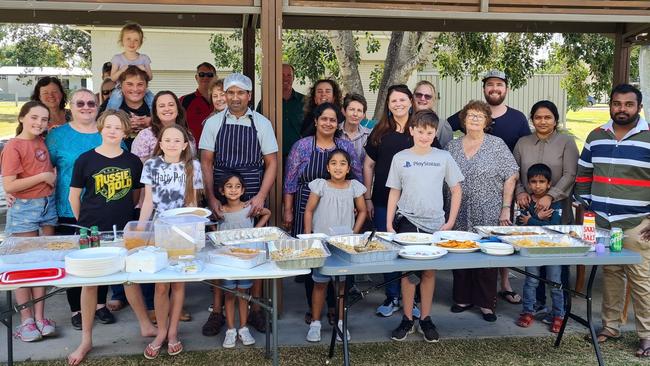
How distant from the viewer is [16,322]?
450 cm

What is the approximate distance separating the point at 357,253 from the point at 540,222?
188cm

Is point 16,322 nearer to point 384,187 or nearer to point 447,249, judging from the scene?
point 384,187

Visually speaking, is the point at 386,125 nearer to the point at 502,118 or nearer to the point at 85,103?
the point at 502,118

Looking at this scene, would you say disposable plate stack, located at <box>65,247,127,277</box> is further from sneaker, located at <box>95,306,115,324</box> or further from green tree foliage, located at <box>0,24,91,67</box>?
green tree foliage, located at <box>0,24,91,67</box>

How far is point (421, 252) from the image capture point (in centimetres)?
352

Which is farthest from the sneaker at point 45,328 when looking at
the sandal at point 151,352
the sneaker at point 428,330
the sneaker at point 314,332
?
the sneaker at point 428,330

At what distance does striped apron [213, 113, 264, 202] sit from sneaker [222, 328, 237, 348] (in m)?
0.94

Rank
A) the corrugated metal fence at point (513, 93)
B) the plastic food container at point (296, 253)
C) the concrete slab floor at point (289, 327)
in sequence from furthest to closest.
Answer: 1. the corrugated metal fence at point (513, 93)
2. the concrete slab floor at point (289, 327)
3. the plastic food container at point (296, 253)

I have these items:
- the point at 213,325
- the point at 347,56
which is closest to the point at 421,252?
the point at 213,325

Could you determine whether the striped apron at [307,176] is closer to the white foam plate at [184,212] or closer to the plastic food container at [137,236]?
the white foam plate at [184,212]

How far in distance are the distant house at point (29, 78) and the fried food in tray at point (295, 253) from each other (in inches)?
806

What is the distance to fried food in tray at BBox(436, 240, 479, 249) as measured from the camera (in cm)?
366

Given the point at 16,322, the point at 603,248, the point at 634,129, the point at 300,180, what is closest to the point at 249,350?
the point at 300,180

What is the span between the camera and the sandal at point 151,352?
12.7ft
